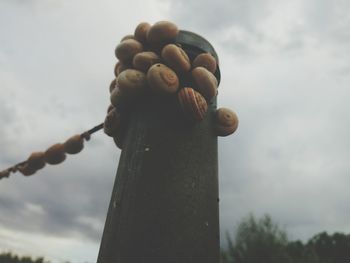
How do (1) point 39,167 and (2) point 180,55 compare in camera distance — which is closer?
(2) point 180,55

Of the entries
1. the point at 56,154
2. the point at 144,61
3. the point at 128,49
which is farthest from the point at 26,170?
the point at 144,61

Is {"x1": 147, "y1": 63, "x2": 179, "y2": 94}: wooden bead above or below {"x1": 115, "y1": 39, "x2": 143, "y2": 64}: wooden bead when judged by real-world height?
below

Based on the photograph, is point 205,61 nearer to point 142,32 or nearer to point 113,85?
point 142,32

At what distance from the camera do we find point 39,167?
3676mm

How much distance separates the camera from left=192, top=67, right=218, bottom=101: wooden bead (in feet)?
5.90

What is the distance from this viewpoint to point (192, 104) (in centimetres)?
166

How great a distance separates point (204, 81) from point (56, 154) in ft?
7.42

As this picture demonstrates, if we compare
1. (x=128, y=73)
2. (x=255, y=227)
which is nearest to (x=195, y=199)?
(x=128, y=73)

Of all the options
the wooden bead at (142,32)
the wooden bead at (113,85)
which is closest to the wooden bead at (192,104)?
the wooden bead at (142,32)

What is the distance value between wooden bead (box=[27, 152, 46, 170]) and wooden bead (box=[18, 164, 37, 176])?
4 centimetres

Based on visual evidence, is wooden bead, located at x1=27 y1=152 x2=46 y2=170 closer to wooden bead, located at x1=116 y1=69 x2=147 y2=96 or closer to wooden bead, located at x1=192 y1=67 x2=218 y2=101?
wooden bead, located at x1=116 y1=69 x2=147 y2=96

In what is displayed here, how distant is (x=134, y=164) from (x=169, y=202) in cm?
27

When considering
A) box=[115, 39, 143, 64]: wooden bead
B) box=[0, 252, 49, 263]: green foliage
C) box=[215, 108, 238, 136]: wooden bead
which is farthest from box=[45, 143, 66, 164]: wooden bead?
box=[0, 252, 49, 263]: green foliage

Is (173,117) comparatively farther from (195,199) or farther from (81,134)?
(81,134)
